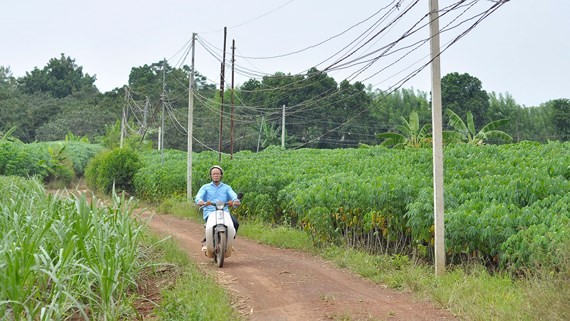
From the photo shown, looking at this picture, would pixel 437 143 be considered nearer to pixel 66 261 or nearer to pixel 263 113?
pixel 66 261

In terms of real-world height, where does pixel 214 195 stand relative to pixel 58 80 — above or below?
below

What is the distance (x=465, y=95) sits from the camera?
1775 inches

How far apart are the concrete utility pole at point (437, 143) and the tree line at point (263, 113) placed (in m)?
30.7

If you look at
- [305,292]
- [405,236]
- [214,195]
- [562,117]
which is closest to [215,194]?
[214,195]

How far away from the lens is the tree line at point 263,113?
44469 millimetres

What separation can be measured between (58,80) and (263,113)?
32940 mm

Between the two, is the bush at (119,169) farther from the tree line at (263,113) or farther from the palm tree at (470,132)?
the palm tree at (470,132)

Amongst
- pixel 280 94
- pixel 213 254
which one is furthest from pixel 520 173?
pixel 280 94

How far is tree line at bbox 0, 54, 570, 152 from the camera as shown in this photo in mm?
44469

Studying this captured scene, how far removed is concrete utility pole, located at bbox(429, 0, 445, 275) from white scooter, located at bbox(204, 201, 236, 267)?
10.6 ft

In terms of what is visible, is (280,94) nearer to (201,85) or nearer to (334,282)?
(201,85)

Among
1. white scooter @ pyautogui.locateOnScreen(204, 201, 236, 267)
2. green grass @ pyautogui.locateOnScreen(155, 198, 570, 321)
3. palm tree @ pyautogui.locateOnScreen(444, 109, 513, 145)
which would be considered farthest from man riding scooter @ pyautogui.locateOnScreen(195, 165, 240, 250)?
palm tree @ pyautogui.locateOnScreen(444, 109, 513, 145)

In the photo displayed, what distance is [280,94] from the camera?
47.8m

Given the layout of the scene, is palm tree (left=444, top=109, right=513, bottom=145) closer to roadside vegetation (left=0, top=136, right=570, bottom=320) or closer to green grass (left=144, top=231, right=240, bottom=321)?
roadside vegetation (left=0, top=136, right=570, bottom=320)
